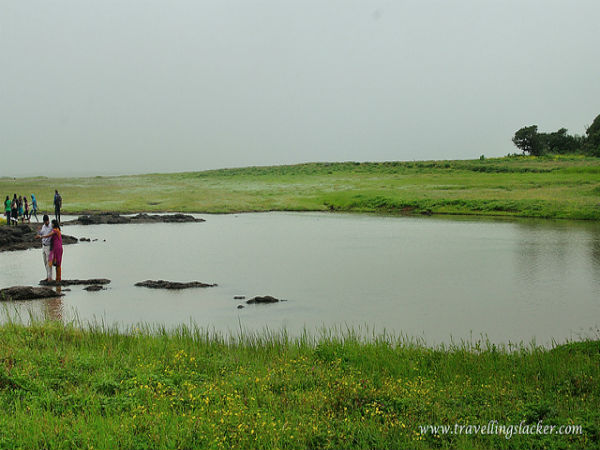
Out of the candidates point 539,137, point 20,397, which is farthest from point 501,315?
point 539,137

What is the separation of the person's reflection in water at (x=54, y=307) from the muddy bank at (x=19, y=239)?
13.1m

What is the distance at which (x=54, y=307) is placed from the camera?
1620 cm

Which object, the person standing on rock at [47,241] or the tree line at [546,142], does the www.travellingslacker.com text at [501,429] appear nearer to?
the person standing on rock at [47,241]

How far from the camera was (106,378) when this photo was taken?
27.0 ft

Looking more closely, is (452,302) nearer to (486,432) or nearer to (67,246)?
(486,432)

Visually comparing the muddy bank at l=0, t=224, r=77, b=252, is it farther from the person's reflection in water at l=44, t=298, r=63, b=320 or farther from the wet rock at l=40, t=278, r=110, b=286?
the person's reflection in water at l=44, t=298, r=63, b=320

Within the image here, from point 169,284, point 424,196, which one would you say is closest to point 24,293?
point 169,284

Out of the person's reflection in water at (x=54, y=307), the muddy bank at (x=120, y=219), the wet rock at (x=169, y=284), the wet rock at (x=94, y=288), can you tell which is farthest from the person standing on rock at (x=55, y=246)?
the muddy bank at (x=120, y=219)

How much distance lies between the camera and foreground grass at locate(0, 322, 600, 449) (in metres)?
6.29

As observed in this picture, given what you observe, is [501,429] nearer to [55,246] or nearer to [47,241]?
[55,246]

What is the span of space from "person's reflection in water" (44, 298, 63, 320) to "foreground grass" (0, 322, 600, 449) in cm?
427

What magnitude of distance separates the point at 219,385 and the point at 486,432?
3797 millimetres

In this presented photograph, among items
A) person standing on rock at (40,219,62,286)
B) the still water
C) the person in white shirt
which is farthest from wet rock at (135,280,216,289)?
the person in white shirt

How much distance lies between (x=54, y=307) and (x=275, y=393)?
35.6 feet
